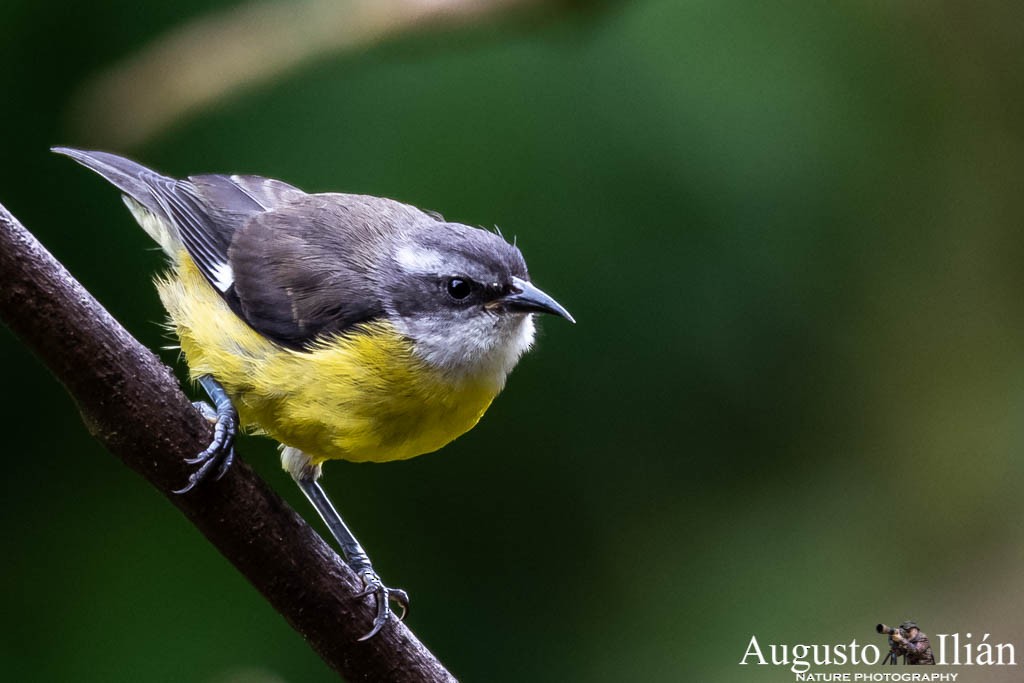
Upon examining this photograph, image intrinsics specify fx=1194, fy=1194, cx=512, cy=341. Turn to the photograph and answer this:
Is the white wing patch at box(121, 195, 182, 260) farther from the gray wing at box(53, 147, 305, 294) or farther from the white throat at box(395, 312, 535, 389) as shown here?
the white throat at box(395, 312, 535, 389)

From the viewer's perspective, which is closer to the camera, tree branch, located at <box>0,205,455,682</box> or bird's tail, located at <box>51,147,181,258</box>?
tree branch, located at <box>0,205,455,682</box>

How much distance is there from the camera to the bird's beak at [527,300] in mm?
3240

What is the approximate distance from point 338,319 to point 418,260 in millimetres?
288

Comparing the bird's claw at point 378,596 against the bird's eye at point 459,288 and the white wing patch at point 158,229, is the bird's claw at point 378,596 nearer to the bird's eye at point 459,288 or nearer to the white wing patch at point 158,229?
the bird's eye at point 459,288

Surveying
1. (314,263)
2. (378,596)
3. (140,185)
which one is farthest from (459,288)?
(140,185)

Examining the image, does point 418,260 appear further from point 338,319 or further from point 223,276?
point 223,276

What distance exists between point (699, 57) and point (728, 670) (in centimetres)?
211

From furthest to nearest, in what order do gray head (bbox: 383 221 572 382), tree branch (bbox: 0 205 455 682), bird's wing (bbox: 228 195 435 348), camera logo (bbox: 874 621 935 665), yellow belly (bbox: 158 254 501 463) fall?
1. camera logo (bbox: 874 621 935 665)
2. bird's wing (bbox: 228 195 435 348)
3. gray head (bbox: 383 221 572 382)
4. yellow belly (bbox: 158 254 501 463)
5. tree branch (bbox: 0 205 455 682)

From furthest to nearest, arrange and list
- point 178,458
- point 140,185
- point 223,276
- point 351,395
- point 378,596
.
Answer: point 140,185 < point 223,276 < point 378,596 < point 351,395 < point 178,458

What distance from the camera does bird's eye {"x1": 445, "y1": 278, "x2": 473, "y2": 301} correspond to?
338cm

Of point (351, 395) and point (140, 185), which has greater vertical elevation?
point (140, 185)

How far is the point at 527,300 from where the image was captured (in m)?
3.28

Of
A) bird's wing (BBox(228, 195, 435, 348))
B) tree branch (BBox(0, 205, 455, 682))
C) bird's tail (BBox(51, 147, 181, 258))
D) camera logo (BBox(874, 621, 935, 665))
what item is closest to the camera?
tree branch (BBox(0, 205, 455, 682))

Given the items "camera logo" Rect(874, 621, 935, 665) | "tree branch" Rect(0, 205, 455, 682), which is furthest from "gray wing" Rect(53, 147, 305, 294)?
"camera logo" Rect(874, 621, 935, 665)
